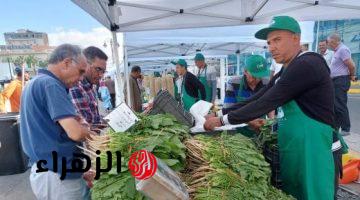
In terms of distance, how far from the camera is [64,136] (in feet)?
6.14

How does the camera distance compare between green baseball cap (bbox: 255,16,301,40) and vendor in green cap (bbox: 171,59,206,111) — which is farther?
vendor in green cap (bbox: 171,59,206,111)

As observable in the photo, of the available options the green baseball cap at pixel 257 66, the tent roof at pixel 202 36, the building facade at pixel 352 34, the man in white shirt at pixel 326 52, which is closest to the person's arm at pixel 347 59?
the man in white shirt at pixel 326 52

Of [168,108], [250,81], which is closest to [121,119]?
[168,108]

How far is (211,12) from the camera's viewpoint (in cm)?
424

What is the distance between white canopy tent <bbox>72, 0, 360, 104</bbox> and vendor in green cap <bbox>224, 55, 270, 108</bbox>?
117 centimetres

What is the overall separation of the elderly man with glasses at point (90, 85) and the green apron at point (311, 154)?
1.83 m

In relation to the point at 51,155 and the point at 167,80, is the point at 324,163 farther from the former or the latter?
the point at 167,80

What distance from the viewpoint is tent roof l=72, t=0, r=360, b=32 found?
13.1 feet

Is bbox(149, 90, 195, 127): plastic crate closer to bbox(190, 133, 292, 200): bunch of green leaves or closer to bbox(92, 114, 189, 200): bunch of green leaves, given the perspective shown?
bbox(92, 114, 189, 200): bunch of green leaves

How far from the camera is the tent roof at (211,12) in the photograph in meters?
4.00

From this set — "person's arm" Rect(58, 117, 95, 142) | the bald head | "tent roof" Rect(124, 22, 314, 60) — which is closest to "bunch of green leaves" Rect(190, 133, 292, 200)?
→ "person's arm" Rect(58, 117, 95, 142)

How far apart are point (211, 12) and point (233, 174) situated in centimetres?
330

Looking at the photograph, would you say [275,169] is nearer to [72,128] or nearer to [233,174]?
[233,174]

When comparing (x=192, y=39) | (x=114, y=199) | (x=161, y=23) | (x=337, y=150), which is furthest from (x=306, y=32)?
(x=114, y=199)
